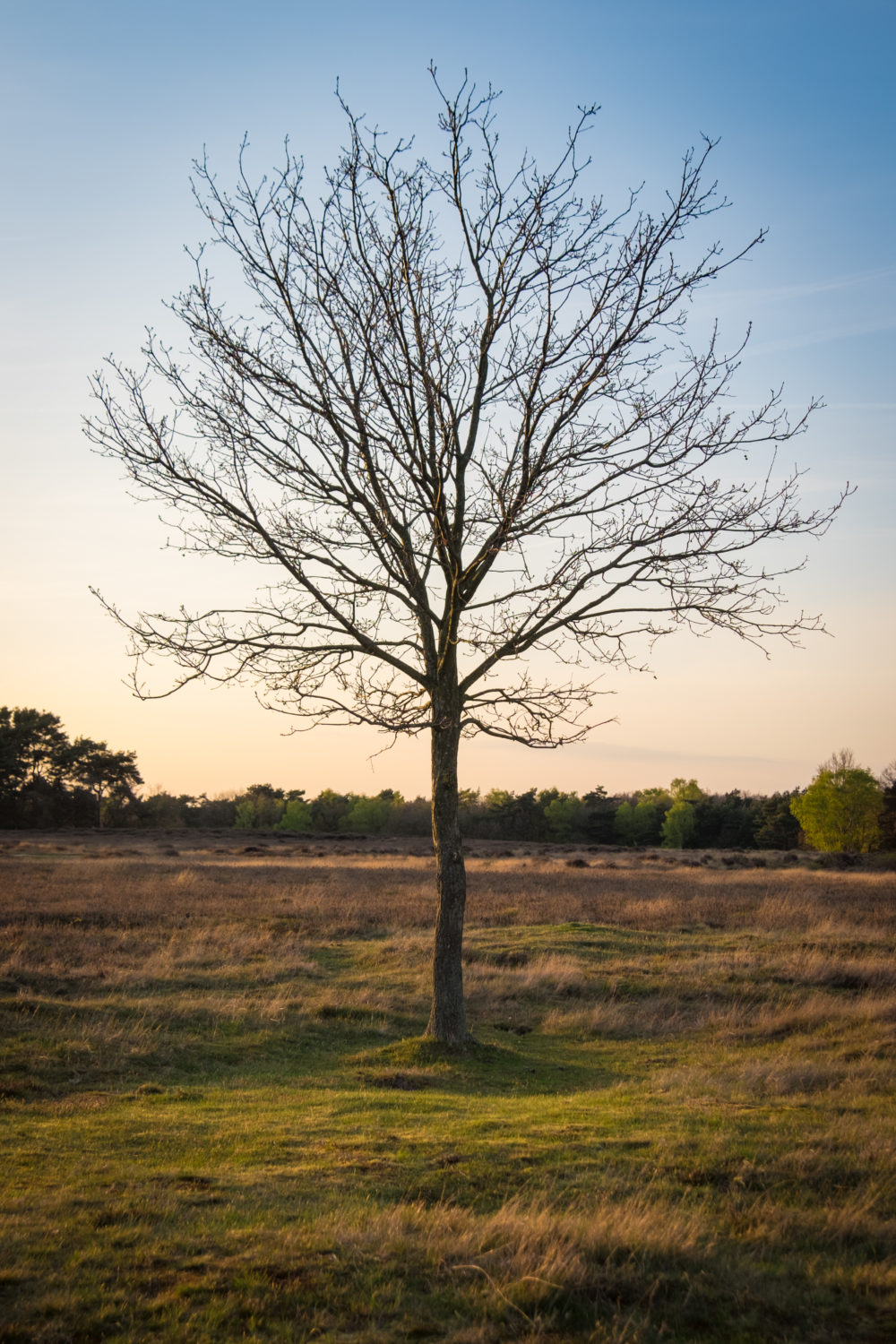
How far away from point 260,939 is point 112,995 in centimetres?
662

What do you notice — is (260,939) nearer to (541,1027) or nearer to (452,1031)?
(541,1027)

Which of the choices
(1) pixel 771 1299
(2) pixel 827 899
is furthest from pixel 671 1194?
(2) pixel 827 899

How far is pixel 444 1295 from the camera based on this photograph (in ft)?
14.8

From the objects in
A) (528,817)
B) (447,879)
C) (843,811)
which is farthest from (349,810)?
(447,879)

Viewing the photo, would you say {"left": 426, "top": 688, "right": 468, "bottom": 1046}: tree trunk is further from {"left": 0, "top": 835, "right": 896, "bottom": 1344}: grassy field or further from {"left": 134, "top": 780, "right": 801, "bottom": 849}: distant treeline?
{"left": 134, "top": 780, "right": 801, "bottom": 849}: distant treeline

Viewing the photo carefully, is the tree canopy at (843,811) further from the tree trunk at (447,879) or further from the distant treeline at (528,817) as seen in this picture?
the tree trunk at (447,879)

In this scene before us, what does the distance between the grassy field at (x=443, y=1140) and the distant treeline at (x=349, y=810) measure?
60400mm

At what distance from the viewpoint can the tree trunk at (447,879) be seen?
37.1ft

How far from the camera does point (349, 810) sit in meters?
114

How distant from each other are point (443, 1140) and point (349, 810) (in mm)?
107660

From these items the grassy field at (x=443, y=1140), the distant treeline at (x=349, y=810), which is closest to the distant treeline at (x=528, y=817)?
the distant treeline at (x=349, y=810)

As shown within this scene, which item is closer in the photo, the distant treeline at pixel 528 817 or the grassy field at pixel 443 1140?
the grassy field at pixel 443 1140

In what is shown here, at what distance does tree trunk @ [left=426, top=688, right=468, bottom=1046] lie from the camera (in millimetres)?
11320

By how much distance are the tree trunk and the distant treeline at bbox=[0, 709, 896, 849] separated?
6482 cm
